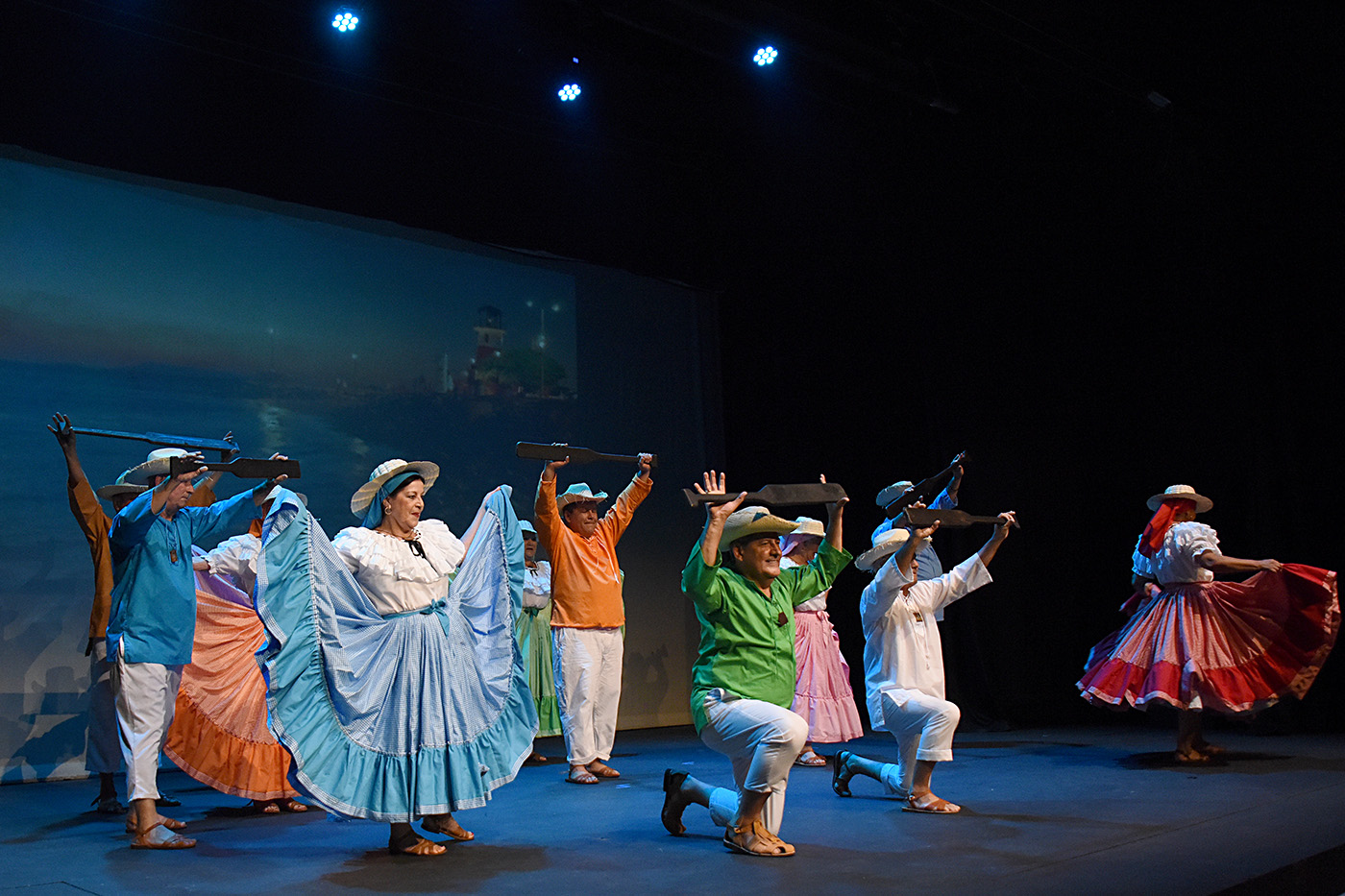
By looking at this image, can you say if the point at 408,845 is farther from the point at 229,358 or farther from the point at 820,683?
the point at 229,358

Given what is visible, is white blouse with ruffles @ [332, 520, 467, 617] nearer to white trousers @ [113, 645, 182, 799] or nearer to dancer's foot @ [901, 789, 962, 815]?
white trousers @ [113, 645, 182, 799]

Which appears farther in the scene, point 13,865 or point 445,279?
point 445,279

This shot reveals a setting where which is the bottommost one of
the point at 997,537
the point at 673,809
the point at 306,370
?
the point at 673,809

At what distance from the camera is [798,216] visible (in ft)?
30.3

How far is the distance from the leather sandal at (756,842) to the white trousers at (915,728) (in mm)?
991

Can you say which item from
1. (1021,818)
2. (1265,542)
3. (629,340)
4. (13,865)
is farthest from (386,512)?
(1265,542)

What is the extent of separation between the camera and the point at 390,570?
3.87 metres

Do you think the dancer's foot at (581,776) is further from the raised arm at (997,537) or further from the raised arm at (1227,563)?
the raised arm at (1227,563)

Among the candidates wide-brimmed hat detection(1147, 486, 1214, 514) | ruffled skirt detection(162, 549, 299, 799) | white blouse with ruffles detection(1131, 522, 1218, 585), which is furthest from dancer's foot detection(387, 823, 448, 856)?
wide-brimmed hat detection(1147, 486, 1214, 514)

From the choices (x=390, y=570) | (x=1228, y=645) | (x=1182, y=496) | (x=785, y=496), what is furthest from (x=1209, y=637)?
(x=390, y=570)

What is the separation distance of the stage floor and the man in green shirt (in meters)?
0.16

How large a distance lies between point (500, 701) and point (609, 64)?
496 centimetres

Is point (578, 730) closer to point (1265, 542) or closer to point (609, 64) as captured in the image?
point (609, 64)

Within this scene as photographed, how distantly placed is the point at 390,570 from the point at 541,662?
393 centimetres
